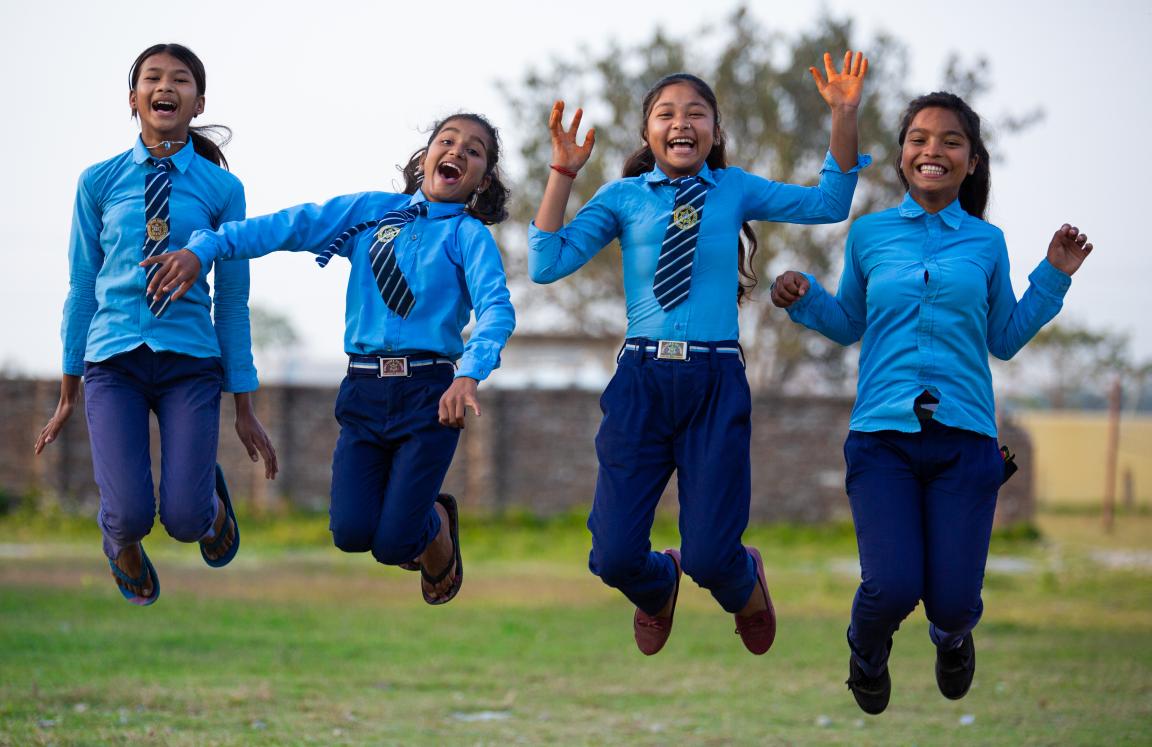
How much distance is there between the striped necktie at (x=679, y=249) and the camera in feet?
18.3

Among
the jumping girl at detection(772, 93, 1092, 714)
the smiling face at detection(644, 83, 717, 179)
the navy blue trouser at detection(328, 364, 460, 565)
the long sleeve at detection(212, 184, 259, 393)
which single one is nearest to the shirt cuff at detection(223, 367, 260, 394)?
the long sleeve at detection(212, 184, 259, 393)

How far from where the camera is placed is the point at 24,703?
27.8 ft

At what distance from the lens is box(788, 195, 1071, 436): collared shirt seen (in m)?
5.53

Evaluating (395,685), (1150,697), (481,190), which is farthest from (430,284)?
(1150,697)

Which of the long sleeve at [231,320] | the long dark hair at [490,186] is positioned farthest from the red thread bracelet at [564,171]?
the long sleeve at [231,320]

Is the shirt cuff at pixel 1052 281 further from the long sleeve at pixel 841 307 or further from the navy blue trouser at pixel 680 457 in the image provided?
the navy blue trouser at pixel 680 457

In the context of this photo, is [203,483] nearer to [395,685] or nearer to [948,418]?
[948,418]

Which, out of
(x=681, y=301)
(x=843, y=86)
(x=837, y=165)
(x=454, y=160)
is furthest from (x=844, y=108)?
(x=454, y=160)

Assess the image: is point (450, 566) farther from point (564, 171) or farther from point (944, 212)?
point (944, 212)

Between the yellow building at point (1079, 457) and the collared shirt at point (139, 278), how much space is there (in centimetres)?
3297

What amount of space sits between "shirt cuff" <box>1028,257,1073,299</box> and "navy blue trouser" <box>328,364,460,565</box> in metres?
2.45

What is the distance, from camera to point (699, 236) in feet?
18.5

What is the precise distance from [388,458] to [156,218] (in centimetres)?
139

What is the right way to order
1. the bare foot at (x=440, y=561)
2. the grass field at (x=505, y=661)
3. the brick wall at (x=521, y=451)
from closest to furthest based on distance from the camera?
the bare foot at (x=440, y=561)
the grass field at (x=505, y=661)
the brick wall at (x=521, y=451)
